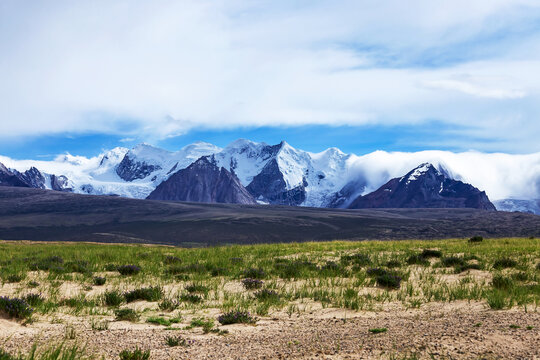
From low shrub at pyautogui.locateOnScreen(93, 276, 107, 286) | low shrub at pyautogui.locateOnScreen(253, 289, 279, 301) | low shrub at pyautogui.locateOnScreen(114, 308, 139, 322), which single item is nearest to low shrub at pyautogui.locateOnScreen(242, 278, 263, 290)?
low shrub at pyautogui.locateOnScreen(253, 289, 279, 301)

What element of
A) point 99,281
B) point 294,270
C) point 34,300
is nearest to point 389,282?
point 294,270

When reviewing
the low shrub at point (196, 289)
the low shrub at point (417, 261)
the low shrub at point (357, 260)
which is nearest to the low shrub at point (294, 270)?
the low shrub at point (357, 260)

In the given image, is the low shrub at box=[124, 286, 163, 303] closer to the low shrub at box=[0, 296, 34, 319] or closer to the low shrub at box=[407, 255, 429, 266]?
the low shrub at box=[0, 296, 34, 319]

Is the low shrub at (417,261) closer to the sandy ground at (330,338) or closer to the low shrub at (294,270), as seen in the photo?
the low shrub at (294,270)

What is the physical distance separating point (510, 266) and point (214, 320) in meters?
13.2

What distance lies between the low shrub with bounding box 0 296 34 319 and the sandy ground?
0.86ft

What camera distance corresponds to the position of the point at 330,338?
755cm

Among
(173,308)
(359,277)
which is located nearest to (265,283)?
(359,277)

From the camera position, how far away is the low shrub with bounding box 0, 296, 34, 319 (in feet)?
29.9

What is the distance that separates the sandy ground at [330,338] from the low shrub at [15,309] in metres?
0.26

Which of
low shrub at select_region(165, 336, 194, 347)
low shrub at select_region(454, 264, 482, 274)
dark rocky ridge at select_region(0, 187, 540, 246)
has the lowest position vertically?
dark rocky ridge at select_region(0, 187, 540, 246)

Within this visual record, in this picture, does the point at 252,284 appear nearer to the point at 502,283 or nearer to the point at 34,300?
the point at 34,300

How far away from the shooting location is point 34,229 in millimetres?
151375

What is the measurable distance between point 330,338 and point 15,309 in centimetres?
664
